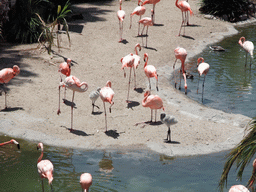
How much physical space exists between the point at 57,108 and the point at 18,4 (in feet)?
16.8

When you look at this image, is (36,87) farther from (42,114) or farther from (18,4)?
(18,4)

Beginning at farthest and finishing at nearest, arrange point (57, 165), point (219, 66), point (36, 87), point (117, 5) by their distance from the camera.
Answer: point (117, 5) → point (219, 66) → point (36, 87) → point (57, 165)

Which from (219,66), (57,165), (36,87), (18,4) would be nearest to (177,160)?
(57,165)

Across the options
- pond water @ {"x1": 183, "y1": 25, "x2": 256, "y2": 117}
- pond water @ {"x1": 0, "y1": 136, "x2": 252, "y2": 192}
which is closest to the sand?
pond water @ {"x1": 0, "y1": 136, "x2": 252, "y2": 192}

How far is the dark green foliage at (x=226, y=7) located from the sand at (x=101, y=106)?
13.5ft

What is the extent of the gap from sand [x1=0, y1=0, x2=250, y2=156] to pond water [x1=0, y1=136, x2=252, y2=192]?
25 centimetres

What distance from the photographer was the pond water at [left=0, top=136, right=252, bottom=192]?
17.0 feet

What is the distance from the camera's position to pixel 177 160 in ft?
19.6

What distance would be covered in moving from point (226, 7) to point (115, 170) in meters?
12.4

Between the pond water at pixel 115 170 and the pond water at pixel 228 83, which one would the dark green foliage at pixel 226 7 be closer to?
the pond water at pixel 228 83

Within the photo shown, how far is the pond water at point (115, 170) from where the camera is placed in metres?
5.19

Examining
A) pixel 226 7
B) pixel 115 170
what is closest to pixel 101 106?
pixel 115 170

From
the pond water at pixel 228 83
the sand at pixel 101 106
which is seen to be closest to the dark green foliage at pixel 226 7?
the pond water at pixel 228 83

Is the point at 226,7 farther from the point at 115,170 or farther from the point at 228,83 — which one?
the point at 115,170
